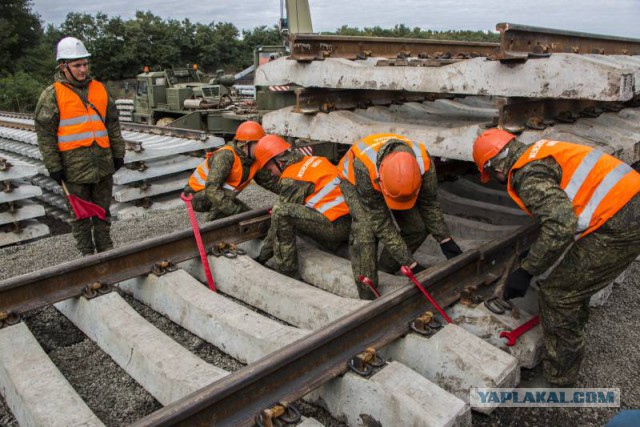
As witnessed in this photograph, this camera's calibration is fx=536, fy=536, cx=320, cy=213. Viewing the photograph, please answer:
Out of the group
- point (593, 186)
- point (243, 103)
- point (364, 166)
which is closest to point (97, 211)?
point (364, 166)

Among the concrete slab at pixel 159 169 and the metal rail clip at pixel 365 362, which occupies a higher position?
the concrete slab at pixel 159 169

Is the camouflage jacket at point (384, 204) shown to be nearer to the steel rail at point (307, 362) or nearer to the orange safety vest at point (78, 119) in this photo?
the steel rail at point (307, 362)

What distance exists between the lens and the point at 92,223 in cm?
515

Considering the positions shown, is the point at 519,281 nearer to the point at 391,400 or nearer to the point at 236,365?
the point at 391,400

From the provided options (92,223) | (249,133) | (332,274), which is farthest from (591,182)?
(92,223)

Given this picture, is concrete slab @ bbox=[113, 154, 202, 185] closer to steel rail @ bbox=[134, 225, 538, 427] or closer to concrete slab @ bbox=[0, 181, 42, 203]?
concrete slab @ bbox=[0, 181, 42, 203]

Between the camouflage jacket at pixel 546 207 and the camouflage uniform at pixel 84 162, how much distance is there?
3.71 m

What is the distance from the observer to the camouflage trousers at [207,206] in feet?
17.3

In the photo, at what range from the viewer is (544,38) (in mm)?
3697

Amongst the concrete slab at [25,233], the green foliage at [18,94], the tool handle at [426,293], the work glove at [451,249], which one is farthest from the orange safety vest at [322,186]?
the green foliage at [18,94]

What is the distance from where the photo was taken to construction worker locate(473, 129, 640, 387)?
2840mm

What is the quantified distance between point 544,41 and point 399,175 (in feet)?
4.84

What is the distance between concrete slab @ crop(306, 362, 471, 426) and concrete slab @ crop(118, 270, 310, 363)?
0.43m

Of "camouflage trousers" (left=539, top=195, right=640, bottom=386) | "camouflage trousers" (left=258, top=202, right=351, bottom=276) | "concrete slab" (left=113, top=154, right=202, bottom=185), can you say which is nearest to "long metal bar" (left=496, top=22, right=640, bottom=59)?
"camouflage trousers" (left=539, top=195, right=640, bottom=386)
